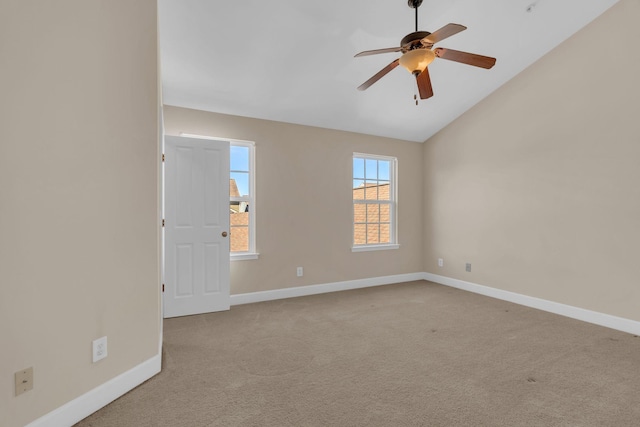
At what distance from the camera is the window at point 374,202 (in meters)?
5.02

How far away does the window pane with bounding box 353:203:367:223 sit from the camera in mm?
5000

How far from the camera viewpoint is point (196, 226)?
3.65 metres

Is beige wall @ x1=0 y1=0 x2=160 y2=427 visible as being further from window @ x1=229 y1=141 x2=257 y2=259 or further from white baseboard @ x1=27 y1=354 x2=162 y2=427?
window @ x1=229 y1=141 x2=257 y2=259

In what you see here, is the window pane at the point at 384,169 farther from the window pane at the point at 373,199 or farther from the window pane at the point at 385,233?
the window pane at the point at 385,233

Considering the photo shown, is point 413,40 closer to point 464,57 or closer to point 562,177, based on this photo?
point 464,57

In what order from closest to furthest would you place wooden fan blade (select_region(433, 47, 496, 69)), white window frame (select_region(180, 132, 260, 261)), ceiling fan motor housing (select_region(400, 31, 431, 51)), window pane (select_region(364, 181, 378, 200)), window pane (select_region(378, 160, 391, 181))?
ceiling fan motor housing (select_region(400, 31, 431, 51))
wooden fan blade (select_region(433, 47, 496, 69))
white window frame (select_region(180, 132, 260, 261))
window pane (select_region(364, 181, 378, 200))
window pane (select_region(378, 160, 391, 181))

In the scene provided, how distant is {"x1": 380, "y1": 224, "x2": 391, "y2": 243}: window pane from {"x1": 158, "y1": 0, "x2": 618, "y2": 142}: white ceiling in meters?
1.83

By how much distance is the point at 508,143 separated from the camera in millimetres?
4191

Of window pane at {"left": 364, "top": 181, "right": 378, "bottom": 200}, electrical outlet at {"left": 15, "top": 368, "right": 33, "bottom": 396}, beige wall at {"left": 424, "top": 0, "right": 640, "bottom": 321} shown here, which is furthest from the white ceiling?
electrical outlet at {"left": 15, "top": 368, "right": 33, "bottom": 396}

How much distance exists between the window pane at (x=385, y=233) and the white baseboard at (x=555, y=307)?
107 centimetres

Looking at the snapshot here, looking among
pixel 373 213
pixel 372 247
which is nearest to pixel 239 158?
pixel 373 213

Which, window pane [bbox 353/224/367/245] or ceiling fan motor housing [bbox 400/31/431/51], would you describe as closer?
ceiling fan motor housing [bbox 400/31/431/51]

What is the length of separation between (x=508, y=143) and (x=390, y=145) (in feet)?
5.55

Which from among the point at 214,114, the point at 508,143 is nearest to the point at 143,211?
the point at 214,114
